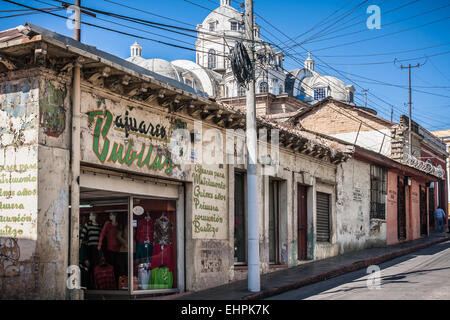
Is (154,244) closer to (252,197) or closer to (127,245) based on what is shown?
(127,245)

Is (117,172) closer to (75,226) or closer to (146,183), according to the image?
(146,183)

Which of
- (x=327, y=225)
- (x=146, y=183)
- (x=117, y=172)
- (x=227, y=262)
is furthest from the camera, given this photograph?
(x=327, y=225)

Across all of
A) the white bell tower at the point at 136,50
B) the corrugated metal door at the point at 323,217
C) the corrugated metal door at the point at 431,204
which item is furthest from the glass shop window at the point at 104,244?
the white bell tower at the point at 136,50

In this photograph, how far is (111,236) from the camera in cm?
1137

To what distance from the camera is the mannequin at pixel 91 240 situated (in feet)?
37.7

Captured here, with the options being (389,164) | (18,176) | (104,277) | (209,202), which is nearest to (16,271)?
(18,176)

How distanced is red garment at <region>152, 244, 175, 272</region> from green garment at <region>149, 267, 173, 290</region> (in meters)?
0.10

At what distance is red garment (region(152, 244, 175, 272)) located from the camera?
11.7 meters

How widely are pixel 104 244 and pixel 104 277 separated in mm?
675

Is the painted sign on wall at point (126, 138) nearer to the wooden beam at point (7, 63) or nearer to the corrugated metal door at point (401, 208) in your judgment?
the wooden beam at point (7, 63)

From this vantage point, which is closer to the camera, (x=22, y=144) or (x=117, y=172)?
(x=22, y=144)
